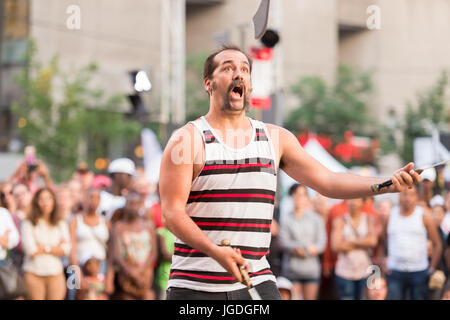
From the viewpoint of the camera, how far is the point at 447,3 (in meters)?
39.4

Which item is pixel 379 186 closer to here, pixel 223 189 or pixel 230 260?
pixel 223 189

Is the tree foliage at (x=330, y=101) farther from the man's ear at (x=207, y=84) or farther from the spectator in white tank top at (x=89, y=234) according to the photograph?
the man's ear at (x=207, y=84)

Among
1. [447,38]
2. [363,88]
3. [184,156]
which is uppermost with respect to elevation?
[447,38]

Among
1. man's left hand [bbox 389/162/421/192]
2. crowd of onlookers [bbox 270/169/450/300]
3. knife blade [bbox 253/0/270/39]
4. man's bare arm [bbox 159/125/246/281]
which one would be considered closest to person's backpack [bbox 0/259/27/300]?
man's bare arm [bbox 159/125/246/281]

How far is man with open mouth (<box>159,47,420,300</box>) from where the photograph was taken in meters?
3.62

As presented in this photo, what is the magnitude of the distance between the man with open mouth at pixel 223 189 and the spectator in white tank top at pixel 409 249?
5.21m

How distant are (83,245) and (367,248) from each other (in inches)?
125

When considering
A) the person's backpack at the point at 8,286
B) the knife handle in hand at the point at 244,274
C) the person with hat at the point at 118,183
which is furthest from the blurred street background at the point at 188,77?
the knife handle in hand at the point at 244,274

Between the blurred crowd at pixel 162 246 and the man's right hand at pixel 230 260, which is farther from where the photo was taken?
the blurred crowd at pixel 162 246

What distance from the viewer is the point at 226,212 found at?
3.66 meters

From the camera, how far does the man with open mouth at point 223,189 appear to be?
3.62 m
